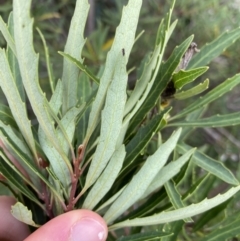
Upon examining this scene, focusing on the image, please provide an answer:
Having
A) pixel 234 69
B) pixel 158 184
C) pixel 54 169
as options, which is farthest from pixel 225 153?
pixel 54 169

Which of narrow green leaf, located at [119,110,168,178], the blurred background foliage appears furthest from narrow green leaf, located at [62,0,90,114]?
the blurred background foliage

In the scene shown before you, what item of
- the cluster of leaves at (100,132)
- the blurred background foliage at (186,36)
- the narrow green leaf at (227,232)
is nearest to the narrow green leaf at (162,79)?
the cluster of leaves at (100,132)

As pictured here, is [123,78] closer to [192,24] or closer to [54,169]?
[54,169]

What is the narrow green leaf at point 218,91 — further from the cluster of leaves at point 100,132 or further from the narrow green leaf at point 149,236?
the narrow green leaf at point 149,236

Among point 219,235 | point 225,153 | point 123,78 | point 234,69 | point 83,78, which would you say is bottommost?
point 225,153

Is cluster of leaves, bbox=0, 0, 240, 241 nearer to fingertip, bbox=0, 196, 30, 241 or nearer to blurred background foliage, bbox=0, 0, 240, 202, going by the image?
fingertip, bbox=0, 196, 30, 241

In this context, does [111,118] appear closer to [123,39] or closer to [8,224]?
[123,39]
